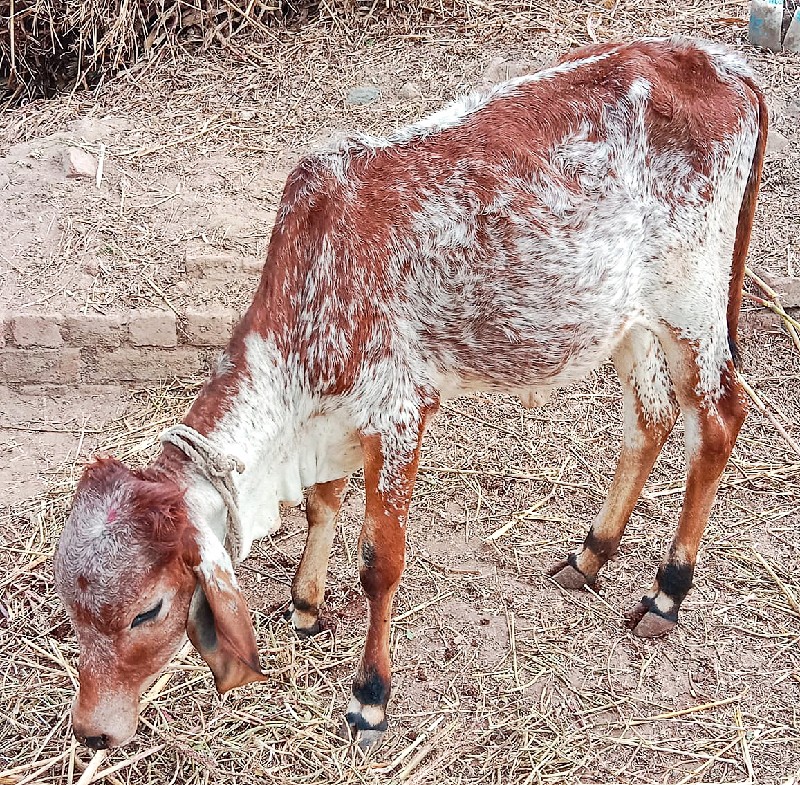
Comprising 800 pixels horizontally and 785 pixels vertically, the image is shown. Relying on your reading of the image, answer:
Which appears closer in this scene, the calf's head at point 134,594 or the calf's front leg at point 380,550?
the calf's head at point 134,594

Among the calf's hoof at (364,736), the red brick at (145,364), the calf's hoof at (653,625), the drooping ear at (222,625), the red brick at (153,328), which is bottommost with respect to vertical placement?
the calf's hoof at (364,736)

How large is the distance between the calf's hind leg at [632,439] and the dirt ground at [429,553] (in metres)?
0.15

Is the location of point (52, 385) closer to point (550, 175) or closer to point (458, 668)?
point (458, 668)

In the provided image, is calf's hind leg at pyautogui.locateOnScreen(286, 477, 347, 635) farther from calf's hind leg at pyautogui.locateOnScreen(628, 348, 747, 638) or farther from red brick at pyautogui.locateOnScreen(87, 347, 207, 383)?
red brick at pyautogui.locateOnScreen(87, 347, 207, 383)

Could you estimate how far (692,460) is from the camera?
381 centimetres

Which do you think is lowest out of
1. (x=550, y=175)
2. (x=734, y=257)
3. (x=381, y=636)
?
(x=381, y=636)

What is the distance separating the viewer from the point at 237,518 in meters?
2.99

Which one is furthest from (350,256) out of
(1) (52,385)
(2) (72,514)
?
(1) (52,385)

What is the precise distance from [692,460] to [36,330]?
330 centimetres

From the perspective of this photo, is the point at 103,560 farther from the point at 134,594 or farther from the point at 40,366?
the point at 40,366

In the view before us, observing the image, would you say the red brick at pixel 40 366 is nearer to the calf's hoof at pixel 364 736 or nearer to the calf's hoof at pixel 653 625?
the calf's hoof at pixel 364 736

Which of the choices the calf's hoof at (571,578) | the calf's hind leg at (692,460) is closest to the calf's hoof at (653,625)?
the calf's hind leg at (692,460)

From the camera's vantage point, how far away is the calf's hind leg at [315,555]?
378 centimetres

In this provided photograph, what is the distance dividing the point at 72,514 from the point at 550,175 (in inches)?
73.7
